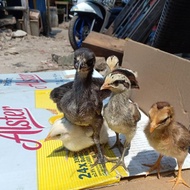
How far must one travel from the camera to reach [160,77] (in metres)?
1.39

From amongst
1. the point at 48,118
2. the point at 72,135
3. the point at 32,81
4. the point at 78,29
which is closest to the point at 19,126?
the point at 48,118

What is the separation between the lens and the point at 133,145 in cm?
119

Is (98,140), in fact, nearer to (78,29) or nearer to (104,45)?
(104,45)

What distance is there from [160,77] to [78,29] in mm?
1916

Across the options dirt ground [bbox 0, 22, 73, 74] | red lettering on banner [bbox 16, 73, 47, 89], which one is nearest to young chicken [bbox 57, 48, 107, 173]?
red lettering on banner [bbox 16, 73, 47, 89]

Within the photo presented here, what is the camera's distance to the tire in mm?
2884

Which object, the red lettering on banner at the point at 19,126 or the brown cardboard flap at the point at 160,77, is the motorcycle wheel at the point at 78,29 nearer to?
the brown cardboard flap at the point at 160,77

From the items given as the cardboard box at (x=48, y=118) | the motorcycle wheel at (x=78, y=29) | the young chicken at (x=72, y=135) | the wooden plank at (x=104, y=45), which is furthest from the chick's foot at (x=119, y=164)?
the motorcycle wheel at (x=78, y=29)

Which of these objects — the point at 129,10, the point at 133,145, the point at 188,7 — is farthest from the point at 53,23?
the point at 133,145

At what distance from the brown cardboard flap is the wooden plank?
0.19m

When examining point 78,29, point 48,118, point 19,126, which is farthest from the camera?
point 78,29

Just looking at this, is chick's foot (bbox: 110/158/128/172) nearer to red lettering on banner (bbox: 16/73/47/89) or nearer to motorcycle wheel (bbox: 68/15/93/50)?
red lettering on banner (bbox: 16/73/47/89)

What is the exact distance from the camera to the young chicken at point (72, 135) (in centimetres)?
100

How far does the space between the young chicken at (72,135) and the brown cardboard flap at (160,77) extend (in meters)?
0.53
